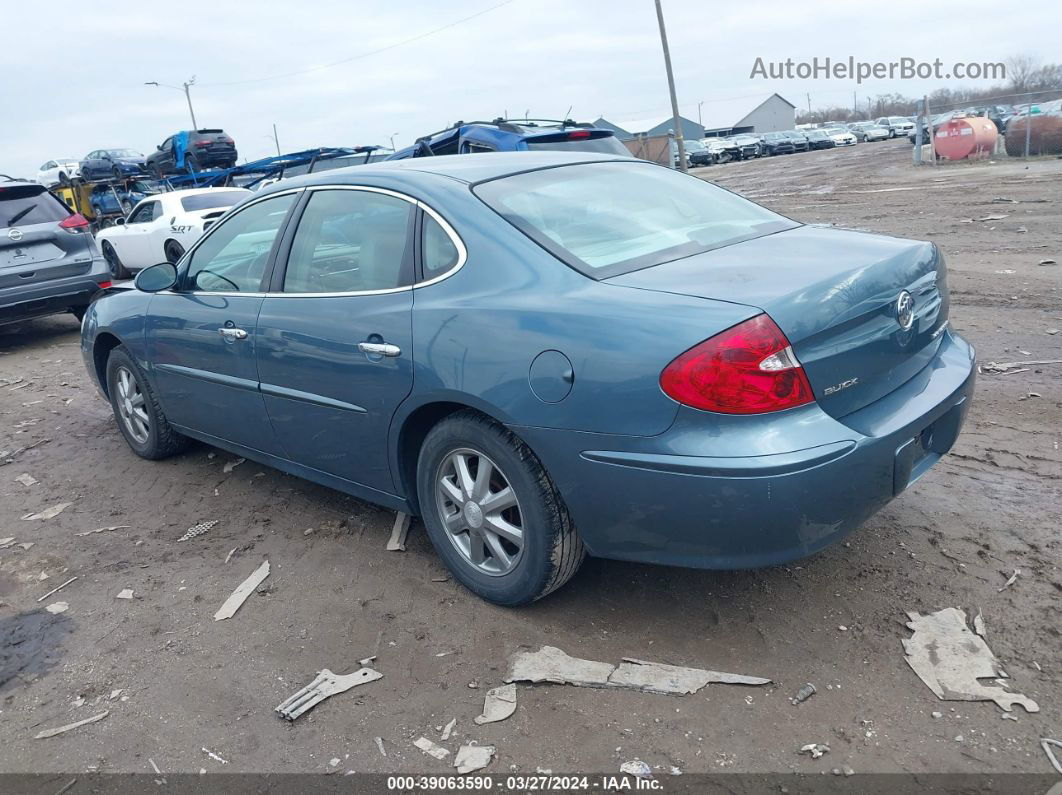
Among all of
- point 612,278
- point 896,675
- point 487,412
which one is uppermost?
point 612,278

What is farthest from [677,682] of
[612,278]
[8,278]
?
[8,278]

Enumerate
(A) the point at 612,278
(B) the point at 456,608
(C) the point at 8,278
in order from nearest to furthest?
(A) the point at 612,278 < (B) the point at 456,608 < (C) the point at 8,278

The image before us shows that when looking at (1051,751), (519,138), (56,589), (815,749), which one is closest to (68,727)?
(56,589)

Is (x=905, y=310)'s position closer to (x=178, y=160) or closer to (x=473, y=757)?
(x=473, y=757)

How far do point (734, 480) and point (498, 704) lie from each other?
105 centimetres

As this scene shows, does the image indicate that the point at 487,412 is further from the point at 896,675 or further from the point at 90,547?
the point at 90,547

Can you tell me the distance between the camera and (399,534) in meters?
4.18

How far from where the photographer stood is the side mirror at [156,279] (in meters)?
4.71

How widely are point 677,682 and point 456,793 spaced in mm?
796

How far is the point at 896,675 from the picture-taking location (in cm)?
284

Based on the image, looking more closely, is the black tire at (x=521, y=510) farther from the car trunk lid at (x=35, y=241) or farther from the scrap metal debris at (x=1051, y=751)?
the car trunk lid at (x=35, y=241)

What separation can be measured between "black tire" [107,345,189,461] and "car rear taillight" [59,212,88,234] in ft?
17.0

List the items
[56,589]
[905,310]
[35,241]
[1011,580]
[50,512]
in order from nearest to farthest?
1. [905,310]
2. [1011,580]
3. [56,589]
4. [50,512]
5. [35,241]

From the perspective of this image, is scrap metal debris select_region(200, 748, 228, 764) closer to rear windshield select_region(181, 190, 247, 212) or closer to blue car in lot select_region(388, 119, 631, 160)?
blue car in lot select_region(388, 119, 631, 160)
